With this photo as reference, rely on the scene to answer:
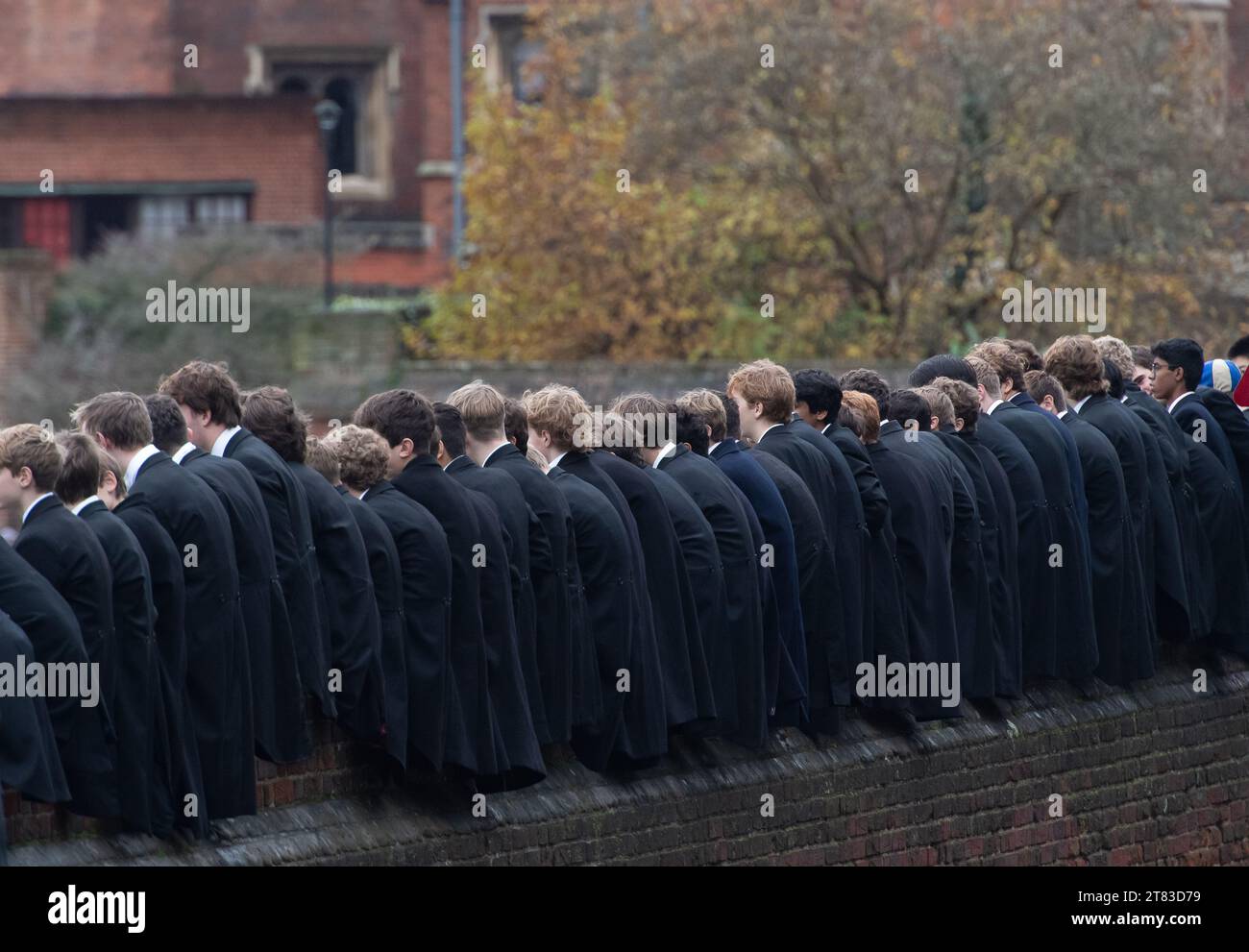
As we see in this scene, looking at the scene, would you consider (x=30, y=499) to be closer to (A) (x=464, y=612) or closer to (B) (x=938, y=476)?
(A) (x=464, y=612)

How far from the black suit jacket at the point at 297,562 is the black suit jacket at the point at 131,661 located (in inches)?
31.4

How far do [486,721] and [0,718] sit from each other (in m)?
2.36

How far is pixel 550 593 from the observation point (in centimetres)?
930

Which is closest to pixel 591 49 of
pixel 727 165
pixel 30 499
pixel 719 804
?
pixel 727 165

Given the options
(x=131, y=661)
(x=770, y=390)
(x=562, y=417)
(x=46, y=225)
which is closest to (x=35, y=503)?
(x=131, y=661)

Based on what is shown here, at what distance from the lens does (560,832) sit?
9414 mm

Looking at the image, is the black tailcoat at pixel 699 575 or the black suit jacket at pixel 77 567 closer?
the black suit jacket at pixel 77 567

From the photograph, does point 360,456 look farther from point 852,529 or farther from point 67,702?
point 852,529

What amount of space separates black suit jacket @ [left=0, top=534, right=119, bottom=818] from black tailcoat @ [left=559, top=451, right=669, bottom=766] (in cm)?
256

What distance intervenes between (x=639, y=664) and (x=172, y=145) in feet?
118

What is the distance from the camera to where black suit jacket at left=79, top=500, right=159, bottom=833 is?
7.63 metres

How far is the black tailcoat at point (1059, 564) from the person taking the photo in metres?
11.7

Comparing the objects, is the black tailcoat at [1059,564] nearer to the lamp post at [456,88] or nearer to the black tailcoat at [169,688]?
the black tailcoat at [169,688]

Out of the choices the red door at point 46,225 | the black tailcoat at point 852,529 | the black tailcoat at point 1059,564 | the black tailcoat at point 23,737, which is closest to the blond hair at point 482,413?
the black tailcoat at point 852,529
